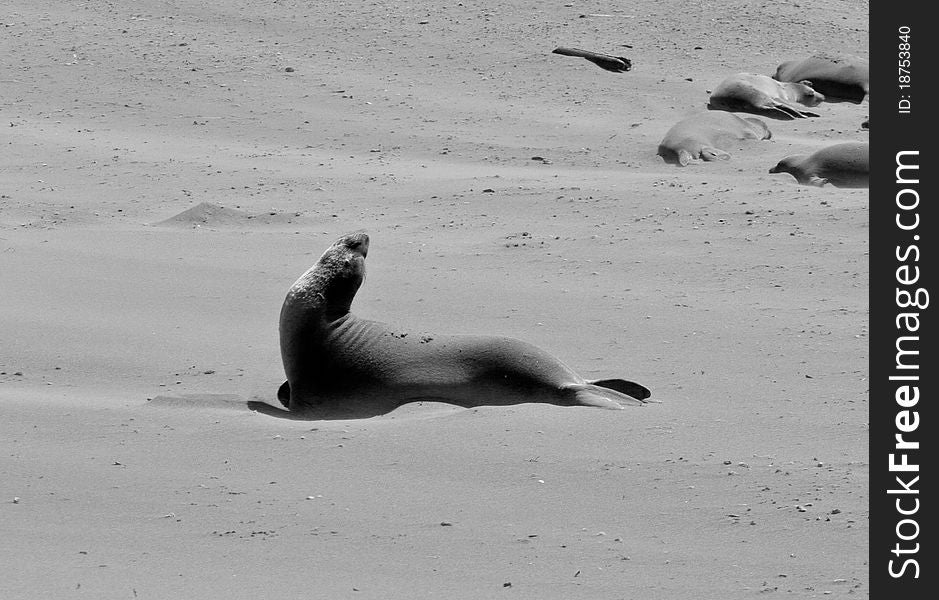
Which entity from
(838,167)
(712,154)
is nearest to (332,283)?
(838,167)

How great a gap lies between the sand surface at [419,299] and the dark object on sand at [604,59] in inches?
4.2

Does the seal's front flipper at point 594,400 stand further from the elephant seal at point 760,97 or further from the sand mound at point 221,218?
the elephant seal at point 760,97

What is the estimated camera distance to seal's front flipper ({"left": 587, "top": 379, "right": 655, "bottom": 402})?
460 centimetres

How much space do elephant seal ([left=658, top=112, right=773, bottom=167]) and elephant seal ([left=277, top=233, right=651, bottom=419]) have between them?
3.98 metres

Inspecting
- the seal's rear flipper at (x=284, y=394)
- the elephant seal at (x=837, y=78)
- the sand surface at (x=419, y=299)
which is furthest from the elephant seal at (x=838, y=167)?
the seal's rear flipper at (x=284, y=394)

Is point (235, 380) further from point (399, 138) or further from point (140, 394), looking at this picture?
point (399, 138)

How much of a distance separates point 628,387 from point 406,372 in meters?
0.73

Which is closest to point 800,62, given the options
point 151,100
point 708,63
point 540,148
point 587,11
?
point 708,63

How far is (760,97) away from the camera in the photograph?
969 centimetres

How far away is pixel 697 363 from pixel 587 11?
24.2 ft

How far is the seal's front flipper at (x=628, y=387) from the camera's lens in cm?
460

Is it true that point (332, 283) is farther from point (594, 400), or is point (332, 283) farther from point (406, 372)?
point (594, 400)

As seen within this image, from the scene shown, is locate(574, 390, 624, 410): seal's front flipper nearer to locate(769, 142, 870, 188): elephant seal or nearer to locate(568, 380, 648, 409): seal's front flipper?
locate(568, 380, 648, 409): seal's front flipper

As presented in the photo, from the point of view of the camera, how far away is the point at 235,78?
33.6 ft
